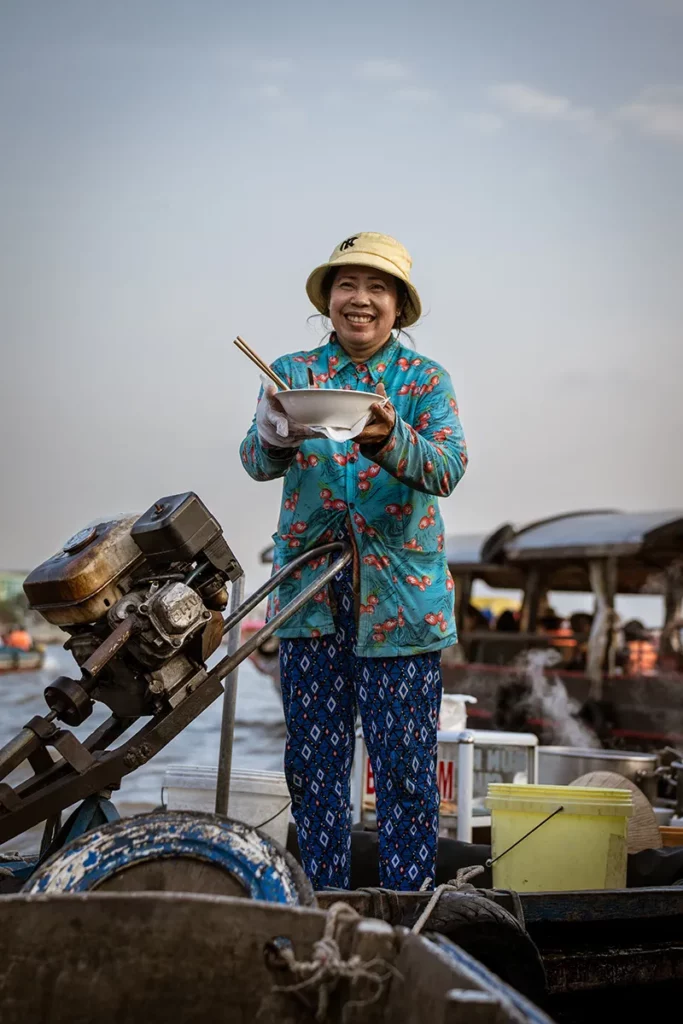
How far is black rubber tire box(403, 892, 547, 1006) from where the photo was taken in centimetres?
243

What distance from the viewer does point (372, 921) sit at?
161cm

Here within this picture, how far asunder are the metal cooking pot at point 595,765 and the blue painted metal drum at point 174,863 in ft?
12.6

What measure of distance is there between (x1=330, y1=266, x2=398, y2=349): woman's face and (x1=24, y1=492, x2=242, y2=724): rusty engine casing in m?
0.96

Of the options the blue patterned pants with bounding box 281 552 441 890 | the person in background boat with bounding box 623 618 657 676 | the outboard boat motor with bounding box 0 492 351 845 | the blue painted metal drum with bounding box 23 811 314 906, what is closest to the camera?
the blue painted metal drum with bounding box 23 811 314 906

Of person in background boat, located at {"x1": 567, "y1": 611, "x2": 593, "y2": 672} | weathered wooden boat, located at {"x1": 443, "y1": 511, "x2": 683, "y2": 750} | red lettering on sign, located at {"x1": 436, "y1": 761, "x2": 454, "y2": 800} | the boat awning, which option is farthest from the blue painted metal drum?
person in background boat, located at {"x1": 567, "y1": 611, "x2": 593, "y2": 672}

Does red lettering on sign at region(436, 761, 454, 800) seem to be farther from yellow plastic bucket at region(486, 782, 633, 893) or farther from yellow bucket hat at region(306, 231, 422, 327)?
yellow bucket hat at region(306, 231, 422, 327)

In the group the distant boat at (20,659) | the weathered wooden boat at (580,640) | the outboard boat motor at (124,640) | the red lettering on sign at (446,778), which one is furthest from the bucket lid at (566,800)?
the distant boat at (20,659)

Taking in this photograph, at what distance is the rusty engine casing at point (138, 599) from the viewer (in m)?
2.37

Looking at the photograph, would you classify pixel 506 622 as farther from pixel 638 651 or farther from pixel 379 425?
pixel 379 425

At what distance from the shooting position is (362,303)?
124 inches

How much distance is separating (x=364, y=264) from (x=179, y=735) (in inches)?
370

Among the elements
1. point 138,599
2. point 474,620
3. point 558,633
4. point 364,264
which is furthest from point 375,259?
point 474,620

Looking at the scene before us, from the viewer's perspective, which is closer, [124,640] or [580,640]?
[124,640]

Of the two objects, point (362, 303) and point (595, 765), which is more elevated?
point (362, 303)
